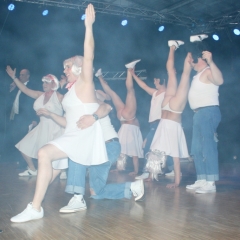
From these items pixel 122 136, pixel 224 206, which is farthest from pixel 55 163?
pixel 122 136

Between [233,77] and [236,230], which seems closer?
[236,230]

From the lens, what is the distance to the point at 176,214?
2906 mm

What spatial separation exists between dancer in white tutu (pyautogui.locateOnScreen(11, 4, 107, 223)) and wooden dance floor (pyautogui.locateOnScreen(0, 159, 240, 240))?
25cm

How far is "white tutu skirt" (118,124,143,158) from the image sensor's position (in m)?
5.84

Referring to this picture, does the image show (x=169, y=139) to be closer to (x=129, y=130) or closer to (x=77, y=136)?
(x=129, y=130)

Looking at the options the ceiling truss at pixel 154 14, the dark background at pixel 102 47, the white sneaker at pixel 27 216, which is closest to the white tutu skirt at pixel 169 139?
the white sneaker at pixel 27 216

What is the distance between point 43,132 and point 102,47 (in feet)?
13.4

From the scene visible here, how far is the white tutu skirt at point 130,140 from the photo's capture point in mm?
5836

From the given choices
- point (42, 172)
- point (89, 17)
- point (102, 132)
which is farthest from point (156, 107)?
point (42, 172)

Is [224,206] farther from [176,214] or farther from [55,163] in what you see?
[55,163]

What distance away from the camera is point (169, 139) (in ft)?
14.7

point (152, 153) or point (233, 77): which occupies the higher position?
point (233, 77)

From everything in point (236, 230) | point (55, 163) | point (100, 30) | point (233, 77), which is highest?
point (100, 30)

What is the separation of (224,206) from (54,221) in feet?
5.25
